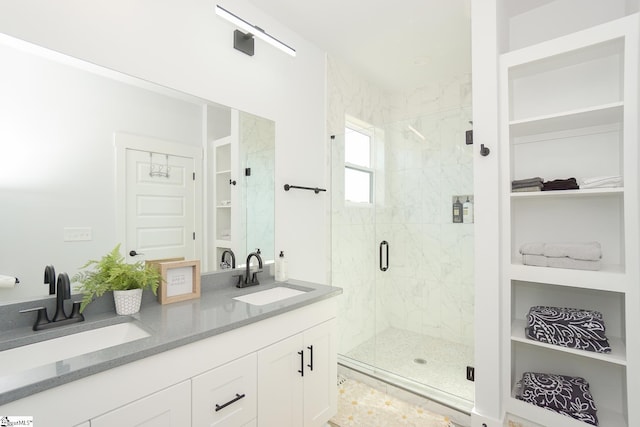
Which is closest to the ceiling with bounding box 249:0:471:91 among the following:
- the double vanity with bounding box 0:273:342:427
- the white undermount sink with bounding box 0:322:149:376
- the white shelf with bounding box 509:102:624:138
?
the white shelf with bounding box 509:102:624:138

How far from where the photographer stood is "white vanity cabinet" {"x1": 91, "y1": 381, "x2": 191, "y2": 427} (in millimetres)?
956

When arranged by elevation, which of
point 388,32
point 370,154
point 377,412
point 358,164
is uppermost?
point 388,32

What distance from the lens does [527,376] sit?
189 centimetres

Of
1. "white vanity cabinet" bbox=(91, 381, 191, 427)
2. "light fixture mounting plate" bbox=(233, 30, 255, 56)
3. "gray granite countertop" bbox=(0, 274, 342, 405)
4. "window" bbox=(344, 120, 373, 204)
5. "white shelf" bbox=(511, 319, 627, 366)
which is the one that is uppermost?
"light fixture mounting plate" bbox=(233, 30, 255, 56)

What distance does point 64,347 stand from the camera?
46.3 inches

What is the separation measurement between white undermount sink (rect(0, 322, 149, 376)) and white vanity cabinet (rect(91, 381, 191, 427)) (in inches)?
9.6

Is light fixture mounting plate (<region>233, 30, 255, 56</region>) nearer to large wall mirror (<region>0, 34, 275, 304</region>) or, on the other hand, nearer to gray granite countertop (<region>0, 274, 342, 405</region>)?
large wall mirror (<region>0, 34, 275, 304</region>)

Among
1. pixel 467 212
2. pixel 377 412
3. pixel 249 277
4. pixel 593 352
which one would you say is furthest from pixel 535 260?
pixel 249 277

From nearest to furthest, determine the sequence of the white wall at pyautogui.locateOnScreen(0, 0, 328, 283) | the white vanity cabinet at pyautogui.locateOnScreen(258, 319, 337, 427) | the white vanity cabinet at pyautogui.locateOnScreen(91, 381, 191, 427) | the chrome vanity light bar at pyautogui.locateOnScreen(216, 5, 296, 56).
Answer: the white vanity cabinet at pyautogui.locateOnScreen(91, 381, 191, 427)
the white wall at pyautogui.locateOnScreen(0, 0, 328, 283)
the white vanity cabinet at pyautogui.locateOnScreen(258, 319, 337, 427)
the chrome vanity light bar at pyautogui.locateOnScreen(216, 5, 296, 56)

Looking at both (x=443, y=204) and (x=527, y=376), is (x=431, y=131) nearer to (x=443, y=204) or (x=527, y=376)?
(x=443, y=204)

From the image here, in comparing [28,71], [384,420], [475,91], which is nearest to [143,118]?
[28,71]

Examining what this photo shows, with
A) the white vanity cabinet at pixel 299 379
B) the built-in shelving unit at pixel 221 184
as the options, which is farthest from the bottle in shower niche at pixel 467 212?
the built-in shelving unit at pixel 221 184

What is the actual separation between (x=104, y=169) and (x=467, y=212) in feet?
8.84

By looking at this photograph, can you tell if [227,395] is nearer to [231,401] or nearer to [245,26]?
[231,401]
